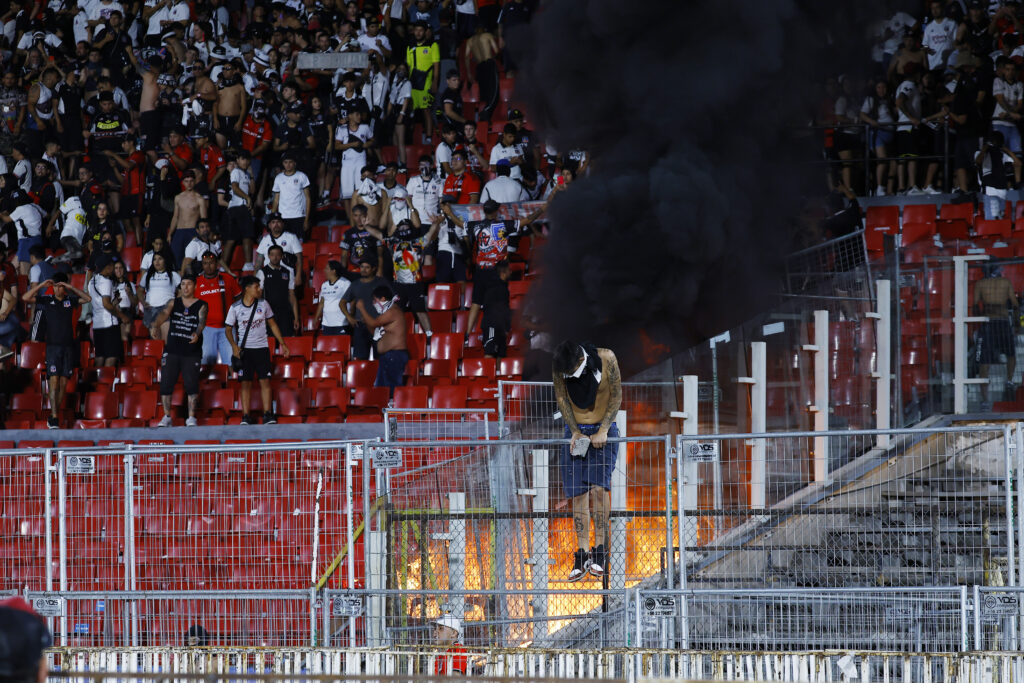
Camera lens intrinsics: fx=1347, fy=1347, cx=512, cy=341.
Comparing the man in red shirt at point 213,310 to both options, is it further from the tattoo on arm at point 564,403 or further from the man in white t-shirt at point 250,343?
the tattoo on arm at point 564,403

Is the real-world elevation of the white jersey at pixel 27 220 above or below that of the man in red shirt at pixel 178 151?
below

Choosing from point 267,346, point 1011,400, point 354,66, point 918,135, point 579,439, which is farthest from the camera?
point 354,66

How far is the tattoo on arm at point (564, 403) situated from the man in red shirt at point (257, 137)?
8.97 meters

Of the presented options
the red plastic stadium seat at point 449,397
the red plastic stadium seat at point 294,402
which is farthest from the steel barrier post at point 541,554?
the red plastic stadium seat at point 294,402

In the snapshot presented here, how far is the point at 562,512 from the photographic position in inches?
282

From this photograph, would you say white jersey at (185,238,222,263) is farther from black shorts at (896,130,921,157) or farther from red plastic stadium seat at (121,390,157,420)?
black shorts at (896,130,921,157)

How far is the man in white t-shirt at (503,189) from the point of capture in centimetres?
1415

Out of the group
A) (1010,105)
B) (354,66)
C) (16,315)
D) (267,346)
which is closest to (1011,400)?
(1010,105)

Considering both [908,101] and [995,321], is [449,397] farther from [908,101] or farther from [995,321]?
[908,101]

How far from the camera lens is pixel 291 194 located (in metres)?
15.0

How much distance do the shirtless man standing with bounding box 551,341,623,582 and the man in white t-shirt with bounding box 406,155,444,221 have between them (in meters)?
7.29

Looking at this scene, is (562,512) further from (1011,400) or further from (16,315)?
(16,315)

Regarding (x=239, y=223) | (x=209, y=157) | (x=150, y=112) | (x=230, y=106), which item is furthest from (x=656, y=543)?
(x=150, y=112)

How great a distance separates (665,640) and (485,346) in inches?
274
